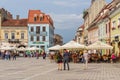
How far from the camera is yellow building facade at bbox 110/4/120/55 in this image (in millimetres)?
49094

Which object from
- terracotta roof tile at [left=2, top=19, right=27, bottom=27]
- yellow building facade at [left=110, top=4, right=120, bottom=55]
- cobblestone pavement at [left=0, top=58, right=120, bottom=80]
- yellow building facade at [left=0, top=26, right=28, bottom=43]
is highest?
terracotta roof tile at [left=2, top=19, right=27, bottom=27]

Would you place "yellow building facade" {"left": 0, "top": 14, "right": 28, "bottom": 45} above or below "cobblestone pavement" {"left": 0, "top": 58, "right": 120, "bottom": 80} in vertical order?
above

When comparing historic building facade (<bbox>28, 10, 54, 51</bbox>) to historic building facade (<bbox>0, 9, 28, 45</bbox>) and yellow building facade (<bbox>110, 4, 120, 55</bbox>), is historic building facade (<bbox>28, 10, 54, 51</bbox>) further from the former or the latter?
yellow building facade (<bbox>110, 4, 120, 55</bbox>)

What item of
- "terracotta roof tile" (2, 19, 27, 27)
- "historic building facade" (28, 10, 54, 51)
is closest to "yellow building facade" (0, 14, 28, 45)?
"terracotta roof tile" (2, 19, 27, 27)

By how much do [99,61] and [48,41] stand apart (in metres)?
63.7

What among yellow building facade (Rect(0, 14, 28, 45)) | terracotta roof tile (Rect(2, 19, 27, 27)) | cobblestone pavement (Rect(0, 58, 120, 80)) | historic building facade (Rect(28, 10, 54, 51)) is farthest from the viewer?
historic building facade (Rect(28, 10, 54, 51))

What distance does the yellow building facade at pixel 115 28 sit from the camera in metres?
49.1

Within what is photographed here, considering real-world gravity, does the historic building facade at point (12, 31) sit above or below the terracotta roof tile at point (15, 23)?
below

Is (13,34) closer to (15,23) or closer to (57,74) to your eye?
(15,23)

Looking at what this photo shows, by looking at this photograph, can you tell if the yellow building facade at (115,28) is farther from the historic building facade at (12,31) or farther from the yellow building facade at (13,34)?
the yellow building facade at (13,34)

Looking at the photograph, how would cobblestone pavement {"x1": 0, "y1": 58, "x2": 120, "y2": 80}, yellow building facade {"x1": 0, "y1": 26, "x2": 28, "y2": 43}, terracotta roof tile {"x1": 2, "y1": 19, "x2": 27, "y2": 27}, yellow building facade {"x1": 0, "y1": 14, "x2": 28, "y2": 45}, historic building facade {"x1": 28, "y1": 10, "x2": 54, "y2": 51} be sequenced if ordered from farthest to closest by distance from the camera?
historic building facade {"x1": 28, "y1": 10, "x2": 54, "y2": 51} < yellow building facade {"x1": 0, "y1": 26, "x2": 28, "y2": 43} < yellow building facade {"x1": 0, "y1": 14, "x2": 28, "y2": 45} < terracotta roof tile {"x1": 2, "y1": 19, "x2": 27, "y2": 27} < cobblestone pavement {"x1": 0, "y1": 58, "x2": 120, "y2": 80}

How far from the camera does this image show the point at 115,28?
51.6 metres

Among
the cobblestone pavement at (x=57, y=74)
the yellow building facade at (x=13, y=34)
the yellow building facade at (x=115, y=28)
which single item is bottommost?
the cobblestone pavement at (x=57, y=74)

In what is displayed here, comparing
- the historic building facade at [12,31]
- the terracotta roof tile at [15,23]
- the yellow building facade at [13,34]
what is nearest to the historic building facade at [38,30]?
the terracotta roof tile at [15,23]
